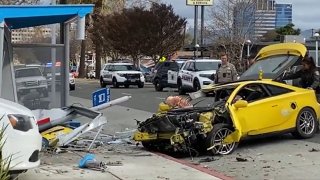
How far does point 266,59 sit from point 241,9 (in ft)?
114

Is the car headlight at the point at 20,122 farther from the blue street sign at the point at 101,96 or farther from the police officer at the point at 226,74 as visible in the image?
the police officer at the point at 226,74

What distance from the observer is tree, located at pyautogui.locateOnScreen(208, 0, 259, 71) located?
47719 mm

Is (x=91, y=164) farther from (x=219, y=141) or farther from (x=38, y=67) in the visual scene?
(x=38, y=67)

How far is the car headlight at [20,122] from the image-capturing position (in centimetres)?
695

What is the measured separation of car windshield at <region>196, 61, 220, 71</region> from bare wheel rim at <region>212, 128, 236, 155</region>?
1597 centimetres

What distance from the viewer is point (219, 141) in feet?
34.8

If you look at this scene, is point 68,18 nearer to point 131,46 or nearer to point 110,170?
point 110,170

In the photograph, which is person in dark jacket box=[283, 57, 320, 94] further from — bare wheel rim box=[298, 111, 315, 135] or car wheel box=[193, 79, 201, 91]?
car wheel box=[193, 79, 201, 91]

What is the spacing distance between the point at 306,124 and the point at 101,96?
14.0ft

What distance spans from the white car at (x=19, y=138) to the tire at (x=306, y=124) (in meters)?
6.39

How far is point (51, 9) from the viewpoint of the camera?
10258 millimetres

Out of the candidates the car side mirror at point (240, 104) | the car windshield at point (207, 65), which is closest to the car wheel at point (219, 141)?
the car side mirror at point (240, 104)

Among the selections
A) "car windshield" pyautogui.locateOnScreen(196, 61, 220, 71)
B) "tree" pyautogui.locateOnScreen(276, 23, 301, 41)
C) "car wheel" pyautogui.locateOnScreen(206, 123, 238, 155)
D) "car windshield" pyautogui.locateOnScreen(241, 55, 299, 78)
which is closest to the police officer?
"car windshield" pyautogui.locateOnScreen(241, 55, 299, 78)

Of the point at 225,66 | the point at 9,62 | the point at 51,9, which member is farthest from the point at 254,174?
the point at 225,66
